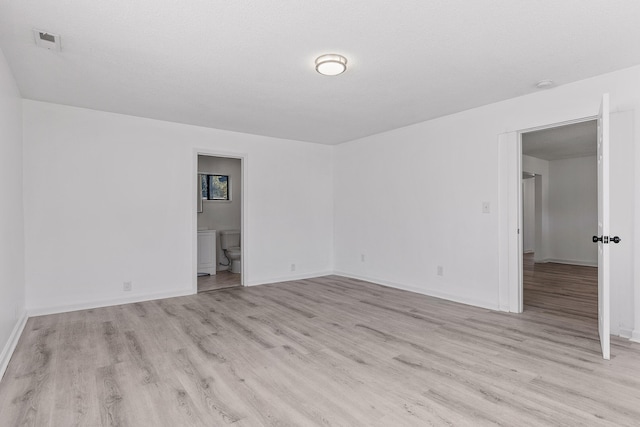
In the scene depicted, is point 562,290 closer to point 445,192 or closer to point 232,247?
point 445,192

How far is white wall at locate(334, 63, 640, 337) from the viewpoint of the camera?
11.0 feet

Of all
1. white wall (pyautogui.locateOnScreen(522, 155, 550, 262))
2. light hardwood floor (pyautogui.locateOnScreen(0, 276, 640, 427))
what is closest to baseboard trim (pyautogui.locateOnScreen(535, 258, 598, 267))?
white wall (pyautogui.locateOnScreen(522, 155, 550, 262))

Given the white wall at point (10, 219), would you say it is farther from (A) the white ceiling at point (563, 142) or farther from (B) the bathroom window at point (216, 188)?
(A) the white ceiling at point (563, 142)

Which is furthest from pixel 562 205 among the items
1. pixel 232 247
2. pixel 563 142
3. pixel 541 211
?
pixel 232 247

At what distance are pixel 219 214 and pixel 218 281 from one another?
65.6 inches

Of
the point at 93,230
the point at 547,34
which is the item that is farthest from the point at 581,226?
the point at 93,230

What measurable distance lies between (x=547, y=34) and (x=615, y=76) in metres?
1.21

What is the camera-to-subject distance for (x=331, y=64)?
282cm

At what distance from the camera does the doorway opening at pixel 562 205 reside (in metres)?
6.07

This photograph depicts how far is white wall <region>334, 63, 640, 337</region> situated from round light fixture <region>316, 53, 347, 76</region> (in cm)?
209

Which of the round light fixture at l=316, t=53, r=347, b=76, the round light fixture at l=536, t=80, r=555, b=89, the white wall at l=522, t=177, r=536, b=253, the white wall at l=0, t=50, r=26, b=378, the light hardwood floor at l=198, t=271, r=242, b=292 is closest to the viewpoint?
the white wall at l=0, t=50, r=26, b=378

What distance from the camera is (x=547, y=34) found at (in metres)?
2.46

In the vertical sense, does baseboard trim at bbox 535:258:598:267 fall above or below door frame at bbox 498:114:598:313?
below

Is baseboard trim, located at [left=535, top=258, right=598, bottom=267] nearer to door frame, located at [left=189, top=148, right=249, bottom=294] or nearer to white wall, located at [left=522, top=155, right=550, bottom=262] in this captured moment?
white wall, located at [left=522, top=155, right=550, bottom=262]
